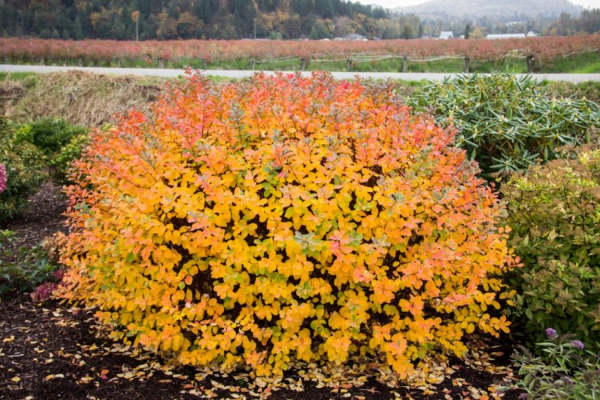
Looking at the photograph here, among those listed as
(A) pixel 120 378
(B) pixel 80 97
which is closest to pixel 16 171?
(A) pixel 120 378

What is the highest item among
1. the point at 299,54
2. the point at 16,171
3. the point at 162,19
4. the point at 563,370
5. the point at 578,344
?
the point at 162,19

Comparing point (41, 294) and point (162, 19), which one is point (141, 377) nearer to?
point (41, 294)

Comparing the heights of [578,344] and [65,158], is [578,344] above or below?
below

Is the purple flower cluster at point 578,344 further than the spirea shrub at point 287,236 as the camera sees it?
Yes

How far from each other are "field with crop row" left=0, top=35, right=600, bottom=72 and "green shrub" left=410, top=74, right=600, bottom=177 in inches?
581

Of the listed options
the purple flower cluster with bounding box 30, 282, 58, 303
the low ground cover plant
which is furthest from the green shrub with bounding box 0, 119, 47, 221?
the low ground cover plant

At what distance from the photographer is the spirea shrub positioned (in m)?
2.57

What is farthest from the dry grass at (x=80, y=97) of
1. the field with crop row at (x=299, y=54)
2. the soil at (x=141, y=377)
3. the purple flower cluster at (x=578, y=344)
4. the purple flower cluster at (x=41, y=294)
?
the purple flower cluster at (x=578, y=344)

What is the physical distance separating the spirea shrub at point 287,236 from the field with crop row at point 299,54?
17.6 meters

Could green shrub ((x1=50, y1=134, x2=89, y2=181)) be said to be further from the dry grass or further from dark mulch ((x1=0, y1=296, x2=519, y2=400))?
the dry grass

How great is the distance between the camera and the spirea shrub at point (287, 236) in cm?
257

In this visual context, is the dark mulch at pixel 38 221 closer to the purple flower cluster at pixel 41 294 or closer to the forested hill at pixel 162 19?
the purple flower cluster at pixel 41 294

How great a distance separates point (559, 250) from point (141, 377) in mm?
2450

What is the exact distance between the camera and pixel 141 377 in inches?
114
